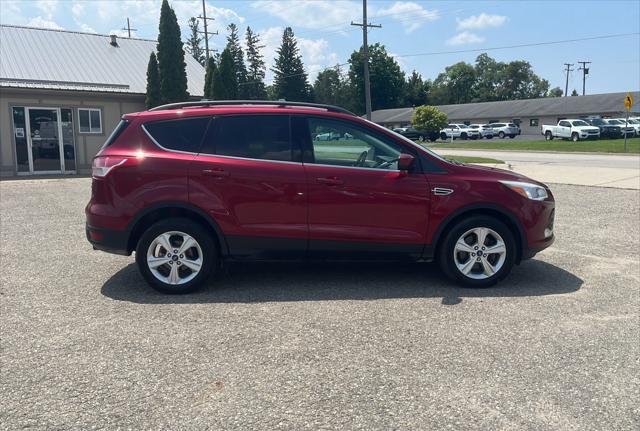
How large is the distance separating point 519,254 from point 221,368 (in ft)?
10.9

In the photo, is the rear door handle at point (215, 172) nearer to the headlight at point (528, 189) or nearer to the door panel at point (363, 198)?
the door panel at point (363, 198)

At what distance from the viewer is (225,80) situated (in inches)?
1027

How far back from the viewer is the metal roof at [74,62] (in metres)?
18.9

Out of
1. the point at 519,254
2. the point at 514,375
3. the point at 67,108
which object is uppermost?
the point at 67,108

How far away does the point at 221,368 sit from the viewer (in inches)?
142

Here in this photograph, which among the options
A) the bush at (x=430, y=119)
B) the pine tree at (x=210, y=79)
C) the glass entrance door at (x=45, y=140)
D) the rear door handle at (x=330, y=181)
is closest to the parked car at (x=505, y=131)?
the bush at (x=430, y=119)

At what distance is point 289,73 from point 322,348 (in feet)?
298

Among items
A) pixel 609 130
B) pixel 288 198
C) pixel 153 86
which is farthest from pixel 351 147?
pixel 609 130

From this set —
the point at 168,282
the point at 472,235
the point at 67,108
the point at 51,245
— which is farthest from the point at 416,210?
the point at 67,108

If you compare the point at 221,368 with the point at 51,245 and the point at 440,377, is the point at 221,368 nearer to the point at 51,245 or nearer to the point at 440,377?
the point at 440,377

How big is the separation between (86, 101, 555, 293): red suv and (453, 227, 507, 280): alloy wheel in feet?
0.03

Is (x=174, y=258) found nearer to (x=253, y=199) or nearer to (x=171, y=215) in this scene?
(x=171, y=215)

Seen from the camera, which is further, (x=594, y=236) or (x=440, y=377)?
(x=594, y=236)

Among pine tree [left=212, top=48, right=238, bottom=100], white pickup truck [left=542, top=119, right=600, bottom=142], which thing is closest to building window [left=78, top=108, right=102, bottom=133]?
pine tree [left=212, top=48, right=238, bottom=100]
